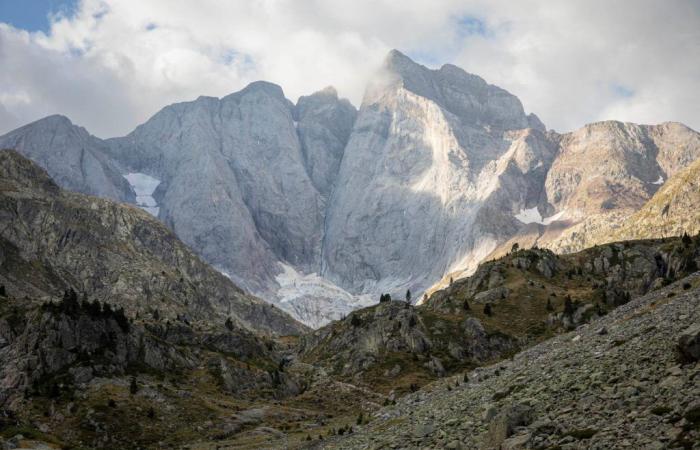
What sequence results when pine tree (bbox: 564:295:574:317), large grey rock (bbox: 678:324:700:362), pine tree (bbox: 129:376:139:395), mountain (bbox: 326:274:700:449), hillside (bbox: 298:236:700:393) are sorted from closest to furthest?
mountain (bbox: 326:274:700:449), large grey rock (bbox: 678:324:700:362), pine tree (bbox: 129:376:139:395), hillside (bbox: 298:236:700:393), pine tree (bbox: 564:295:574:317)

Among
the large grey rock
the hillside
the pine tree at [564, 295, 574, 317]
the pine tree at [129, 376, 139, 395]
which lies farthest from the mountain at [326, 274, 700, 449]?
the pine tree at [564, 295, 574, 317]

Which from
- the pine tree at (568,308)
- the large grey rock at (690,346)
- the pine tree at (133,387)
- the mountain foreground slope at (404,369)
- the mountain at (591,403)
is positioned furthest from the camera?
the pine tree at (568,308)

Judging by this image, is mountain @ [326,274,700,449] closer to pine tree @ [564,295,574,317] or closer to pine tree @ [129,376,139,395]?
pine tree @ [129,376,139,395]

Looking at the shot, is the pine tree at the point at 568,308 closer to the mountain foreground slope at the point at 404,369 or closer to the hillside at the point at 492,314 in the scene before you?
the hillside at the point at 492,314

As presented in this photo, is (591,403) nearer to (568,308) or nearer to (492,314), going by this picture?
(568,308)

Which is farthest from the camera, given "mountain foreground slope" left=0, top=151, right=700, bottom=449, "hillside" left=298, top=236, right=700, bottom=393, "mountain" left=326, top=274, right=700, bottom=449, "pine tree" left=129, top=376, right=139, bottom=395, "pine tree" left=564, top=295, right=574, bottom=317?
→ "pine tree" left=564, top=295, right=574, bottom=317

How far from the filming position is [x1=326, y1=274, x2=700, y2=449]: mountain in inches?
1055

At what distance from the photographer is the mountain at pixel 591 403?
87.9 ft

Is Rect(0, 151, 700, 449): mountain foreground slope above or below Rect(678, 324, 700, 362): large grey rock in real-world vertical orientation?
above

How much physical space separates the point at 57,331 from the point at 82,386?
13278mm

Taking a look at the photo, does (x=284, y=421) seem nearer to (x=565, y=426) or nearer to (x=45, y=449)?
(x=45, y=449)

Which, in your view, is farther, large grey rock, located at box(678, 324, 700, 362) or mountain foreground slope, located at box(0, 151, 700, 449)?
mountain foreground slope, located at box(0, 151, 700, 449)

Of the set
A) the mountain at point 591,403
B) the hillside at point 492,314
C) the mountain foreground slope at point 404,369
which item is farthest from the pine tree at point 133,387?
the mountain at point 591,403

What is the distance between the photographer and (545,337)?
134 m
